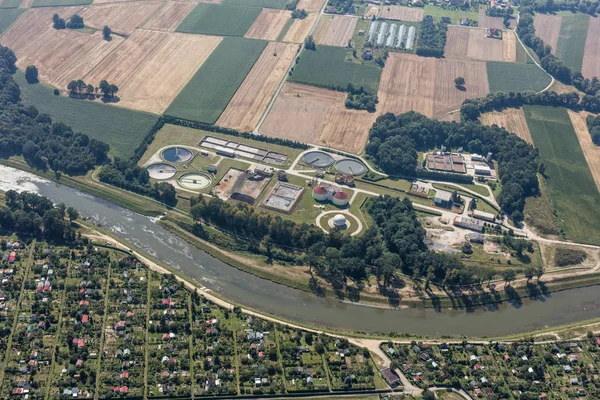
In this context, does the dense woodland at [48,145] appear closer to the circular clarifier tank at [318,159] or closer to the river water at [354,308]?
the river water at [354,308]

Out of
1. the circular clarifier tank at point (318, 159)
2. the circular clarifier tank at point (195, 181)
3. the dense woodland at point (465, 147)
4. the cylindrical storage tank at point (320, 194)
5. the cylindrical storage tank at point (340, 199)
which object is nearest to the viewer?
the cylindrical storage tank at point (340, 199)

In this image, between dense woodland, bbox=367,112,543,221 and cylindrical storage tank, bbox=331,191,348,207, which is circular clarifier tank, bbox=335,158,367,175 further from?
cylindrical storage tank, bbox=331,191,348,207

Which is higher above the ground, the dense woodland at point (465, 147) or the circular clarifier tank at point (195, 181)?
the circular clarifier tank at point (195, 181)

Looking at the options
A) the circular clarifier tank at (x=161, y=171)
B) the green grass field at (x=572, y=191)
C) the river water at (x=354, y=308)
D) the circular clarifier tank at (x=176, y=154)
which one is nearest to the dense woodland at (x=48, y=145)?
the circular clarifier tank at (x=161, y=171)

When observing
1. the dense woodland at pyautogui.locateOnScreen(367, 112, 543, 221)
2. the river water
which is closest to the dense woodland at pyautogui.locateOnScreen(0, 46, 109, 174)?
the river water

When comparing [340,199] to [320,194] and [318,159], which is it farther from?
[318,159]

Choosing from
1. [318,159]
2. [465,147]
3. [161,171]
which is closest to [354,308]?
[318,159]

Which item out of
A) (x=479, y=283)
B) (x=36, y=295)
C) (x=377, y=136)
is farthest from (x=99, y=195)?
(x=479, y=283)
